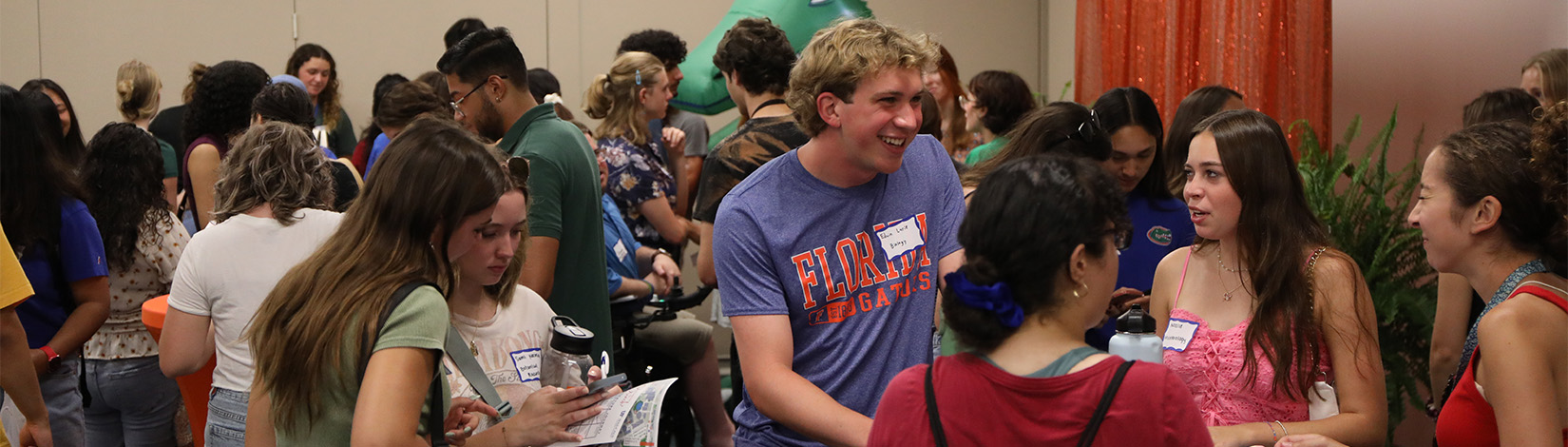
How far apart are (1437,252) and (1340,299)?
0.60 feet

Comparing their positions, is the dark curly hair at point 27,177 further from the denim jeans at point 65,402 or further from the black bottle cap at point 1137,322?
the black bottle cap at point 1137,322

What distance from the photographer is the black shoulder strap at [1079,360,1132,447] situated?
1.23 metres

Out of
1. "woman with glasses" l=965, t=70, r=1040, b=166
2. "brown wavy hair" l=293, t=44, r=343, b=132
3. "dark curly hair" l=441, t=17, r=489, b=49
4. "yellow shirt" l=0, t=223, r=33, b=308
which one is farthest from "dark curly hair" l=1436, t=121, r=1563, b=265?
"brown wavy hair" l=293, t=44, r=343, b=132

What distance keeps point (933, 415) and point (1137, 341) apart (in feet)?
1.79

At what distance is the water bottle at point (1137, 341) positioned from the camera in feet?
5.65

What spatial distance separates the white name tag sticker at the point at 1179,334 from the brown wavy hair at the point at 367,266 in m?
1.21

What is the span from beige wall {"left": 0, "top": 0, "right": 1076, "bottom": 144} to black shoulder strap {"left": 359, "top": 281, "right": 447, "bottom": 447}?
15.9 feet

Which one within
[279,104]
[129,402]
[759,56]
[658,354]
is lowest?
[658,354]

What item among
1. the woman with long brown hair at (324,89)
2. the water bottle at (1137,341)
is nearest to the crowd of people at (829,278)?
the water bottle at (1137,341)

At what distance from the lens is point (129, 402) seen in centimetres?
317

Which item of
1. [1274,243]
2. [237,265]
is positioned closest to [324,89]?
[237,265]

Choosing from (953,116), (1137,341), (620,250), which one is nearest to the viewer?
(1137,341)

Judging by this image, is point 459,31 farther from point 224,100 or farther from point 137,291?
point 137,291

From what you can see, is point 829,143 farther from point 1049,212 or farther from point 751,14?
point 751,14
